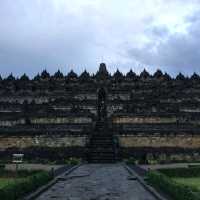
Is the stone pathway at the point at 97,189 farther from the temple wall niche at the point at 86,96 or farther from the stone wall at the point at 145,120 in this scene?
the temple wall niche at the point at 86,96

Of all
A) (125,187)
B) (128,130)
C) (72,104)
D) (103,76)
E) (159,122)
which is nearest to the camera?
(125,187)

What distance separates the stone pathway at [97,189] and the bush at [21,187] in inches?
16.4

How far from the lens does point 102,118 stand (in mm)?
39469

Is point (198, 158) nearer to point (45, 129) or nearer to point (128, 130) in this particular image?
point (128, 130)

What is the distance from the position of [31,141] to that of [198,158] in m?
10.9

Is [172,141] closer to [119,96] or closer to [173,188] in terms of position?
[173,188]

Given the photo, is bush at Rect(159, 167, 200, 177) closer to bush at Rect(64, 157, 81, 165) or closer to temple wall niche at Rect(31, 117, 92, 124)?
bush at Rect(64, 157, 81, 165)

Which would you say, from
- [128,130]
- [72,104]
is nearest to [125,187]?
[128,130]

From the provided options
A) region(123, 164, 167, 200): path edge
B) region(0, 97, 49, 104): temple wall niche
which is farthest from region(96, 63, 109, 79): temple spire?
region(123, 164, 167, 200): path edge

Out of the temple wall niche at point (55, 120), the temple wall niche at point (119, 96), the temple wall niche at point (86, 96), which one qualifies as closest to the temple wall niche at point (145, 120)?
the temple wall niche at point (55, 120)

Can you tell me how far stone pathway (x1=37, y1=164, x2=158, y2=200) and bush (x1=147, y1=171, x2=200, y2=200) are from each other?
1.55 ft

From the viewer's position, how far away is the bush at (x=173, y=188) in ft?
31.7

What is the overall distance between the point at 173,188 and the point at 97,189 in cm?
336

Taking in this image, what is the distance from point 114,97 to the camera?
158ft
